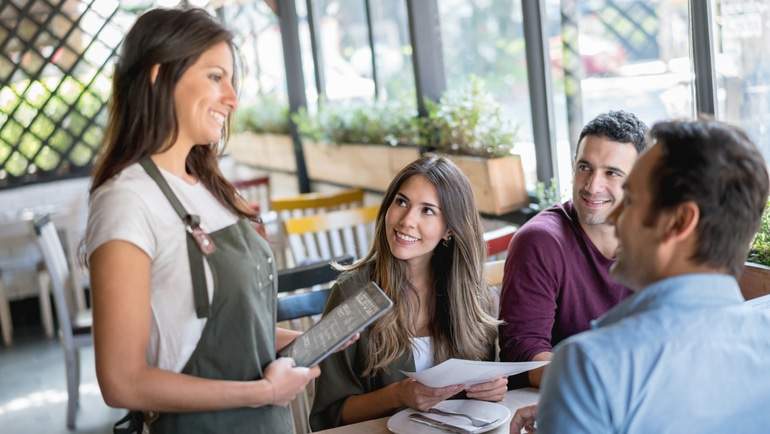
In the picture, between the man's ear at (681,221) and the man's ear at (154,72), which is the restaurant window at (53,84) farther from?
the man's ear at (681,221)

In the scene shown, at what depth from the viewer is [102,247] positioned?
131 centimetres

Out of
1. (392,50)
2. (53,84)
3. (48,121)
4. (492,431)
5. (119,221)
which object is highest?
(53,84)

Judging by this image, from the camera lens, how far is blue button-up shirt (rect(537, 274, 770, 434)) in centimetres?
105

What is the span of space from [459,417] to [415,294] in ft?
1.40

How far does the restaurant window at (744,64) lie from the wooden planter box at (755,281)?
480 millimetres

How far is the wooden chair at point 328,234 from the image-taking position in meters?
3.59

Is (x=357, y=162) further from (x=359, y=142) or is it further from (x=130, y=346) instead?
(x=130, y=346)

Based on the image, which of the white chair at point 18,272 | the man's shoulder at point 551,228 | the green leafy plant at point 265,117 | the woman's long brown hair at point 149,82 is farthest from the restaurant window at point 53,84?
the woman's long brown hair at point 149,82

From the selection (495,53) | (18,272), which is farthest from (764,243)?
(18,272)

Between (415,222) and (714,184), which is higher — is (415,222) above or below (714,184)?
below

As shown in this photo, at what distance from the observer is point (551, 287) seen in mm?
2137

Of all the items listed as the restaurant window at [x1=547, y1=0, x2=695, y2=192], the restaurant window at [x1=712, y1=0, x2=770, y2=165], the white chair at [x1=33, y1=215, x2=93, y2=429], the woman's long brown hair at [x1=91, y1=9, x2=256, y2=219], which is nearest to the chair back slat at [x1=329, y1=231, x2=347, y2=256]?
the restaurant window at [x1=547, y1=0, x2=695, y2=192]

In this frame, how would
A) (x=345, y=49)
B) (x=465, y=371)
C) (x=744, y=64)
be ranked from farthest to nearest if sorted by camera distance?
1. (x=345, y=49)
2. (x=744, y=64)
3. (x=465, y=371)

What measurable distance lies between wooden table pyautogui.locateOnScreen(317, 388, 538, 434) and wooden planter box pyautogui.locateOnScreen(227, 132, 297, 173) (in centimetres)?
463
